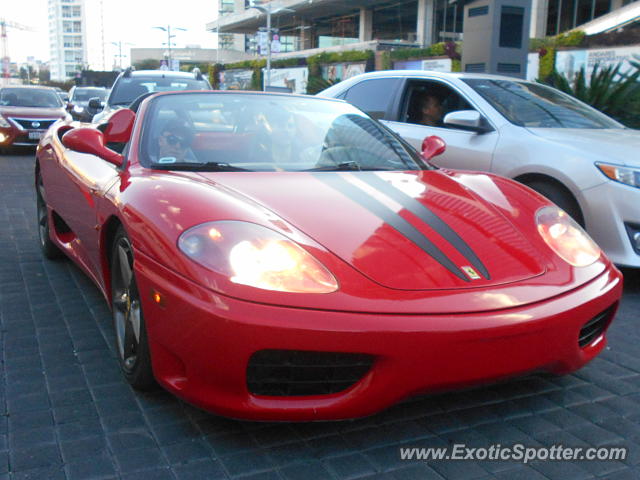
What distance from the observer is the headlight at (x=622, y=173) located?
4117 millimetres

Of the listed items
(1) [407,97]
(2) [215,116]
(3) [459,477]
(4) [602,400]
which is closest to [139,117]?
(2) [215,116]

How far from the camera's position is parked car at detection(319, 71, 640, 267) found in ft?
13.6

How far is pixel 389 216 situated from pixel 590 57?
18985 mm

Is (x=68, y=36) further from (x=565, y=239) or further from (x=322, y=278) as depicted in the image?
(x=322, y=278)

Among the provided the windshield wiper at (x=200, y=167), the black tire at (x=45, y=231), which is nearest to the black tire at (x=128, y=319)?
the windshield wiper at (x=200, y=167)

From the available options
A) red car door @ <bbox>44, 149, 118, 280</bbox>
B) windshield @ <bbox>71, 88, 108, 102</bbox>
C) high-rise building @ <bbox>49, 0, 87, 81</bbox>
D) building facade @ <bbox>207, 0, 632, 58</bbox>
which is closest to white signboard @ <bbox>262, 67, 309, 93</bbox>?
building facade @ <bbox>207, 0, 632, 58</bbox>

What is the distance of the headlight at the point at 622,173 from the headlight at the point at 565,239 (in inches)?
58.2

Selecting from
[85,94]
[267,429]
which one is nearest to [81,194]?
[267,429]

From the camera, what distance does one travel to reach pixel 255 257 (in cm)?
219

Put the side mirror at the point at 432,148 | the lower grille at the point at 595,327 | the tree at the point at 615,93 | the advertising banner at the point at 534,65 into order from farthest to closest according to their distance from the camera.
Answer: the advertising banner at the point at 534,65, the tree at the point at 615,93, the side mirror at the point at 432,148, the lower grille at the point at 595,327

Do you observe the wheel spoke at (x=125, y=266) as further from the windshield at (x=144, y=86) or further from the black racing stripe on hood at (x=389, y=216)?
the windshield at (x=144, y=86)

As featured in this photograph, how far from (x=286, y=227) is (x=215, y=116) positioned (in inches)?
52.0

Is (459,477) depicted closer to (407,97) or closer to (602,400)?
(602,400)

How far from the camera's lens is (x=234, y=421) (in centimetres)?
241
